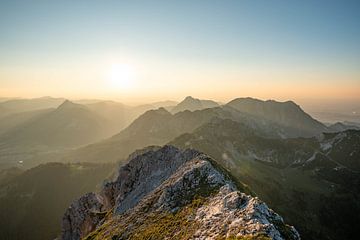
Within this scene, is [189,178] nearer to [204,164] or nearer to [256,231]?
[204,164]

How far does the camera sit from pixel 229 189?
165 ft

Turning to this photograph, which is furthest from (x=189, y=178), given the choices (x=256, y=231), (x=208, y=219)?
(x=256, y=231)

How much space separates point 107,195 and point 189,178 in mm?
66164

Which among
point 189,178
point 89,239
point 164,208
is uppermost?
point 189,178

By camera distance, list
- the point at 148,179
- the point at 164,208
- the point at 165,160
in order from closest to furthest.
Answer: the point at 164,208, the point at 148,179, the point at 165,160

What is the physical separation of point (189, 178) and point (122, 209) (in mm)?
31185

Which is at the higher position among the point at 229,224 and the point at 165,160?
the point at 229,224

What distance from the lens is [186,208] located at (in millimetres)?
50688

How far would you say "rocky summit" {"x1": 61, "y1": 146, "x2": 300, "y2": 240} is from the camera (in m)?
37.0

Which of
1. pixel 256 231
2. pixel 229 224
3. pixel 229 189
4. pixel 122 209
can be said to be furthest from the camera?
pixel 122 209

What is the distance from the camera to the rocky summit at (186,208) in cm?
3700

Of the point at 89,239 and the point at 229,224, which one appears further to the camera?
the point at 89,239

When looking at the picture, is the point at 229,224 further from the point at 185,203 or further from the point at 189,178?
the point at 189,178

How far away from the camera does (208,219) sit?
42281 mm
